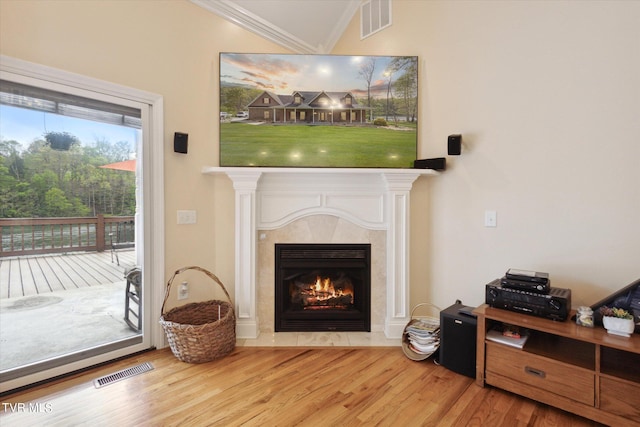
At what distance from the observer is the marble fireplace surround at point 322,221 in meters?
2.53

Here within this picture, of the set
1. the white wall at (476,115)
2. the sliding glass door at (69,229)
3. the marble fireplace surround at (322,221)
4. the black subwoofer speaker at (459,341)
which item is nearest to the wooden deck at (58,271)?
the sliding glass door at (69,229)

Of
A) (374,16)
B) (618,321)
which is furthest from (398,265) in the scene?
(374,16)

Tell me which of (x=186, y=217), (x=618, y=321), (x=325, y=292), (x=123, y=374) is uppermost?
(x=186, y=217)

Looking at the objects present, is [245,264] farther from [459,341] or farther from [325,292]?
[459,341]

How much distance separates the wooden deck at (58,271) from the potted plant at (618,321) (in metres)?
3.31

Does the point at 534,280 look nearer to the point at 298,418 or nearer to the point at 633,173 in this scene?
the point at 633,173

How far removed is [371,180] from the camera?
2627mm

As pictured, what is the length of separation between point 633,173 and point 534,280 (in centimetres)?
89

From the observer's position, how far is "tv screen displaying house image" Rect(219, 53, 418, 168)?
267cm

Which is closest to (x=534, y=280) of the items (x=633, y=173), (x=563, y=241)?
(x=563, y=241)

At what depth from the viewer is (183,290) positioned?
2.55 m
